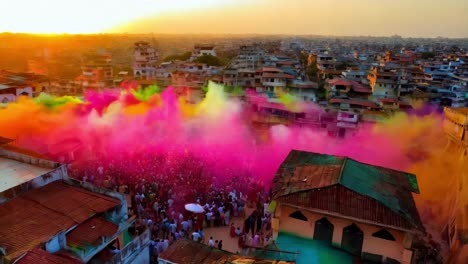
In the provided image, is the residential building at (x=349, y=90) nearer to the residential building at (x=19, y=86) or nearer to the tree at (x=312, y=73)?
the tree at (x=312, y=73)

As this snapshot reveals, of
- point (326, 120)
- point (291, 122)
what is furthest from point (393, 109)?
point (291, 122)

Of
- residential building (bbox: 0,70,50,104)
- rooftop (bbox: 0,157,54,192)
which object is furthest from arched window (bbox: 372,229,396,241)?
residential building (bbox: 0,70,50,104)

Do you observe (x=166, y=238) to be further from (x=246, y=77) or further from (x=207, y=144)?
(x=246, y=77)

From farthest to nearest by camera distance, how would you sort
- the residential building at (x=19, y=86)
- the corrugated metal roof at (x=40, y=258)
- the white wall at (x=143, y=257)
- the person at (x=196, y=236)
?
the residential building at (x=19, y=86) → the person at (x=196, y=236) → the white wall at (x=143, y=257) → the corrugated metal roof at (x=40, y=258)

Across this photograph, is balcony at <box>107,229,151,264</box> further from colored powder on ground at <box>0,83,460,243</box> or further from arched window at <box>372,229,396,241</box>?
arched window at <box>372,229,396,241</box>

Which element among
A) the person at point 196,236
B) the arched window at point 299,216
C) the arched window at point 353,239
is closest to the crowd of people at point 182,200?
the person at point 196,236

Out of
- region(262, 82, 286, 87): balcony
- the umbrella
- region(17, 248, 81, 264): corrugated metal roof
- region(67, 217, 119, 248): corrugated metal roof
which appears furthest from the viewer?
region(262, 82, 286, 87): balcony
